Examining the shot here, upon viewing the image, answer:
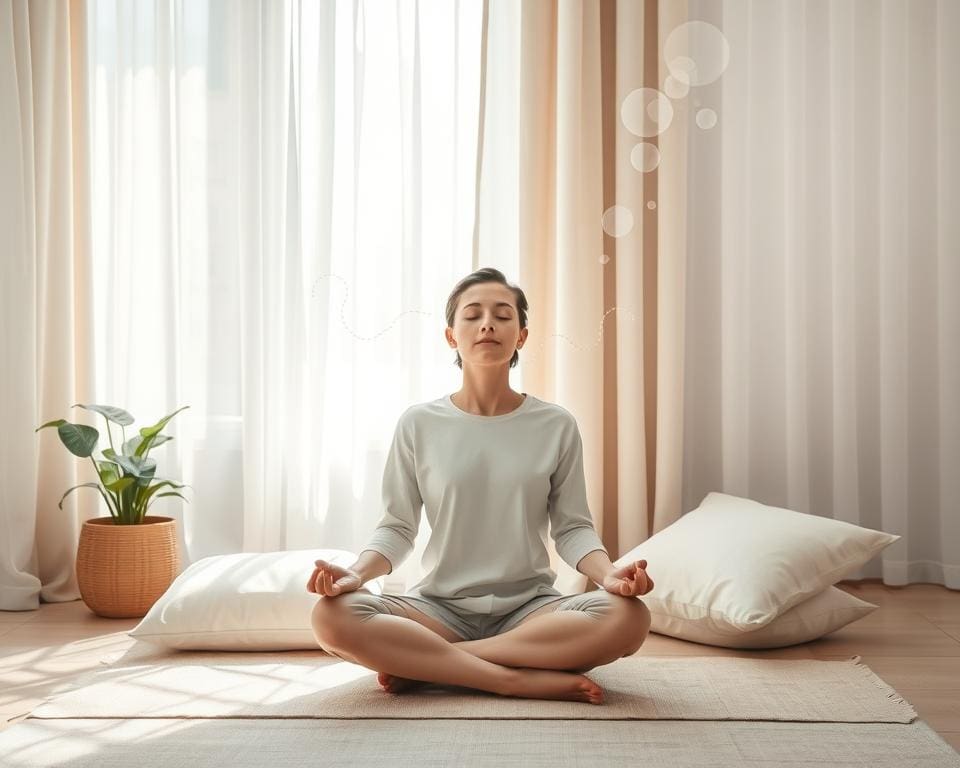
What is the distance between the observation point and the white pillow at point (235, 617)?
245cm

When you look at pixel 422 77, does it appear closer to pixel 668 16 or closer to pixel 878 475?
pixel 668 16

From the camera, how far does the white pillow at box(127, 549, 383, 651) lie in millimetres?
2451

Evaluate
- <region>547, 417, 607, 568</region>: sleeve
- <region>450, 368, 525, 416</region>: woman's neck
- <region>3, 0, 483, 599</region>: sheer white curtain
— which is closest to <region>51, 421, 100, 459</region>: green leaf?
<region>3, 0, 483, 599</region>: sheer white curtain

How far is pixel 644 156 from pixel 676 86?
0.26 meters

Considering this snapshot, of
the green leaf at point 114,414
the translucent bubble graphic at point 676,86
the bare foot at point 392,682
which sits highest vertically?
the translucent bubble graphic at point 676,86

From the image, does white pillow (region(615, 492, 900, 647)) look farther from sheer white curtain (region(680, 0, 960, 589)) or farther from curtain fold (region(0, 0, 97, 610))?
curtain fold (region(0, 0, 97, 610))

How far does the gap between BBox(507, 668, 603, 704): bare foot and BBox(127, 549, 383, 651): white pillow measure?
24.0 inches

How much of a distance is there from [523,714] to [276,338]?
1735 mm

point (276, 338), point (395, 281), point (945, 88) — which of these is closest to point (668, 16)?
point (945, 88)

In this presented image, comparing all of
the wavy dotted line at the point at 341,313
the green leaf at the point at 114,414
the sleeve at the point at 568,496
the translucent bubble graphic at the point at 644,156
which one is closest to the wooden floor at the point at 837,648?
the sleeve at the point at 568,496

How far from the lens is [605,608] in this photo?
6.39 feet

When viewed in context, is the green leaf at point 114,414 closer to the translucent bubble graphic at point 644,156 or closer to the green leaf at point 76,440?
the green leaf at point 76,440

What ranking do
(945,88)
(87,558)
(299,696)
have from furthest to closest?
(945,88), (87,558), (299,696)

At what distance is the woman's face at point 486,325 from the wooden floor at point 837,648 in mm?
838
